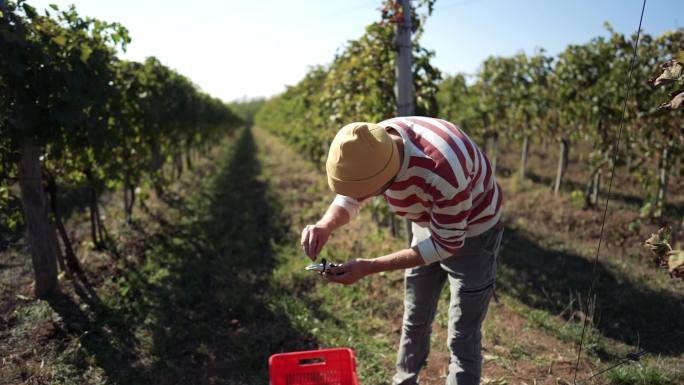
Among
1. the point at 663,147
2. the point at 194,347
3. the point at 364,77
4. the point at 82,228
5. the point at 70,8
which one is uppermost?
the point at 70,8

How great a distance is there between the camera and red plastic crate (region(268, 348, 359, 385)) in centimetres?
247

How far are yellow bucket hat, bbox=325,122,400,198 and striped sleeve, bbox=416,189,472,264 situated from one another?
276 millimetres

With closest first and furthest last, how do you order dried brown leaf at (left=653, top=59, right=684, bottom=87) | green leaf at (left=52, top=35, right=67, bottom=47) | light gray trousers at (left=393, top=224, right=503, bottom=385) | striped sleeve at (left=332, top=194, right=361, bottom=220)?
dried brown leaf at (left=653, top=59, right=684, bottom=87)
light gray trousers at (left=393, top=224, right=503, bottom=385)
striped sleeve at (left=332, top=194, right=361, bottom=220)
green leaf at (left=52, top=35, right=67, bottom=47)

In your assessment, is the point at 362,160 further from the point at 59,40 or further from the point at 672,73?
the point at 59,40

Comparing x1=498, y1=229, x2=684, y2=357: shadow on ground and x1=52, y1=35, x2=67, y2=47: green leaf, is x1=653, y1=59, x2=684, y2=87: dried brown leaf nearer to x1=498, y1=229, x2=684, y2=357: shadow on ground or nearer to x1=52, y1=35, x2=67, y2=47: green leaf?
x1=498, y1=229, x2=684, y2=357: shadow on ground

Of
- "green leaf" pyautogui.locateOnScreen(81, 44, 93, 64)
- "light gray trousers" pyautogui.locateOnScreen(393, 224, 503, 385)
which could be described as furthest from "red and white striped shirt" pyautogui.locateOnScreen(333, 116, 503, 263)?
"green leaf" pyautogui.locateOnScreen(81, 44, 93, 64)

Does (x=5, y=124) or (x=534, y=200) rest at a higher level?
(x=5, y=124)

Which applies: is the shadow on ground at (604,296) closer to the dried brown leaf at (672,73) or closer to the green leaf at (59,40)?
the dried brown leaf at (672,73)

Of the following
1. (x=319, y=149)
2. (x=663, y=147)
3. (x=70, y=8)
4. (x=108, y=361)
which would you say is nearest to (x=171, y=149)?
(x=319, y=149)

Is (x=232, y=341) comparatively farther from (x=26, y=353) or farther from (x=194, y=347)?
(x=26, y=353)

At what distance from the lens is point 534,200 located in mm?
9680

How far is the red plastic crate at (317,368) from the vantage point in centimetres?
247

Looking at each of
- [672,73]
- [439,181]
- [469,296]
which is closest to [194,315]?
[469,296]

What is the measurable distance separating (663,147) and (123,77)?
7611 mm
